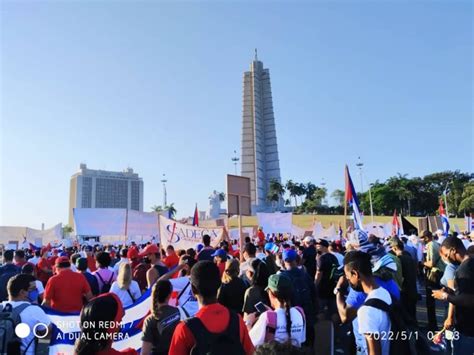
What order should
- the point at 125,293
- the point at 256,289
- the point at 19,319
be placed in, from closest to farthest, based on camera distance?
the point at 19,319 < the point at 256,289 < the point at 125,293

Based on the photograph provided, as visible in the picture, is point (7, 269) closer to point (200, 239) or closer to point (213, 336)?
point (200, 239)

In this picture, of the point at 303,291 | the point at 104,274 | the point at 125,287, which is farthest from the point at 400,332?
the point at 104,274

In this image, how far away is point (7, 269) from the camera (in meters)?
7.21

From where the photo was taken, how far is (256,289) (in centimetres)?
462

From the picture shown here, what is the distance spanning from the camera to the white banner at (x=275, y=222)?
67.1 ft

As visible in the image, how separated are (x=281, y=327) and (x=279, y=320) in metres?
0.06

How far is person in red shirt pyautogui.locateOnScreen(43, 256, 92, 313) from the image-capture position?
5324 millimetres

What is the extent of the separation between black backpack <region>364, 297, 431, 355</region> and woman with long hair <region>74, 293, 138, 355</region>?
5.72ft

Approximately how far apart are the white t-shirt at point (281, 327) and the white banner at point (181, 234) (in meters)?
7.41

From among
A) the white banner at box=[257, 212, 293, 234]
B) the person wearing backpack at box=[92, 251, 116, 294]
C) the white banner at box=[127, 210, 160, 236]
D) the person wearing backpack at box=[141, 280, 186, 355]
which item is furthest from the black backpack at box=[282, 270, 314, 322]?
the white banner at box=[257, 212, 293, 234]

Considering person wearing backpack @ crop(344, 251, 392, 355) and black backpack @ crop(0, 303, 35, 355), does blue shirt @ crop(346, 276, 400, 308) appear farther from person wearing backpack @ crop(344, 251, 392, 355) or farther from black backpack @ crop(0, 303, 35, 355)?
black backpack @ crop(0, 303, 35, 355)

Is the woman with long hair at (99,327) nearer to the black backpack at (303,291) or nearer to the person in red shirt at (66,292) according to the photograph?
the black backpack at (303,291)

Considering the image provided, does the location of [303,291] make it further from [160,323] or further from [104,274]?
[104,274]

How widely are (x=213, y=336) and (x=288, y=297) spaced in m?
1.16
